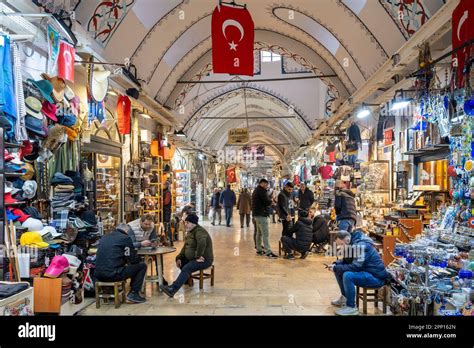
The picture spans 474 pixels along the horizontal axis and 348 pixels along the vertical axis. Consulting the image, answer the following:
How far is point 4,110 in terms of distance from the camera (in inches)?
136

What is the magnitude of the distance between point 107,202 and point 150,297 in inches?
100

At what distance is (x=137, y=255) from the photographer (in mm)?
5109

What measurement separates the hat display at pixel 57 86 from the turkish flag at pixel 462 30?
410cm

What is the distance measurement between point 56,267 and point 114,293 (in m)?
0.91

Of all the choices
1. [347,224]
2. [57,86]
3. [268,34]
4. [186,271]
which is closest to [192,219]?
[186,271]

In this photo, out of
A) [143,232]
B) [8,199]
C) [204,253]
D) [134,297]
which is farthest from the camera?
[143,232]

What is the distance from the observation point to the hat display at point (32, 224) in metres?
3.79

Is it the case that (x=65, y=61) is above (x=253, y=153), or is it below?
above

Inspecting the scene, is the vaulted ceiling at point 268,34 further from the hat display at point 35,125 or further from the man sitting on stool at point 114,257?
the man sitting on stool at point 114,257

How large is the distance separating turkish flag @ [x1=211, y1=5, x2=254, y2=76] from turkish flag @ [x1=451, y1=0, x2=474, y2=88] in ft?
8.61

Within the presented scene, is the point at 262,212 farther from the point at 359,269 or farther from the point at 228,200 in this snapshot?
the point at 228,200

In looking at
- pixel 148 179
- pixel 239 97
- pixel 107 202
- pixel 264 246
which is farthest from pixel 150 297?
pixel 239 97

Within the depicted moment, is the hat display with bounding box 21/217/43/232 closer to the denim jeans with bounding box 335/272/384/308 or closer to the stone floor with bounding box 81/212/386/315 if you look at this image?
the stone floor with bounding box 81/212/386/315

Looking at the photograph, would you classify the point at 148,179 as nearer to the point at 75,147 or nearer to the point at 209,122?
the point at 75,147
